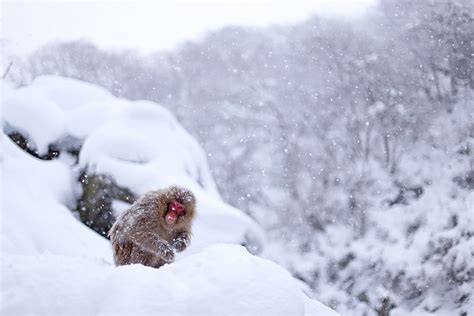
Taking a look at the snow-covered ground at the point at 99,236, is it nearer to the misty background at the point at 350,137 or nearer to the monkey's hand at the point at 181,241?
the monkey's hand at the point at 181,241

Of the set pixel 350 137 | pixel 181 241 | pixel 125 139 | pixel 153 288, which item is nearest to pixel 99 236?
pixel 125 139

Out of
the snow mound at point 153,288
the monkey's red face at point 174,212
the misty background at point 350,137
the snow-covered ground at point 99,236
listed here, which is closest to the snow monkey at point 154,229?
the monkey's red face at point 174,212

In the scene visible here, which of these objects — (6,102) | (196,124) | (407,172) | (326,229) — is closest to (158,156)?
(6,102)

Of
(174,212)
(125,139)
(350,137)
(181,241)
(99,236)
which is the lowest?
(99,236)

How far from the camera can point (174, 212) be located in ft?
7.47

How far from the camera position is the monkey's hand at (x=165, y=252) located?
2.18 m

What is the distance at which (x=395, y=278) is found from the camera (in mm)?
6684

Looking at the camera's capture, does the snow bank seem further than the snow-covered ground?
Yes

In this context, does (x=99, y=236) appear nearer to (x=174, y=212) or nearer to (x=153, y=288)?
(x=174, y=212)

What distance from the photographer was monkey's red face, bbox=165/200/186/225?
225cm

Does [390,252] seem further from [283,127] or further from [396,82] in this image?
[283,127]

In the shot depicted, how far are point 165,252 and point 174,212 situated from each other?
0.18 metres

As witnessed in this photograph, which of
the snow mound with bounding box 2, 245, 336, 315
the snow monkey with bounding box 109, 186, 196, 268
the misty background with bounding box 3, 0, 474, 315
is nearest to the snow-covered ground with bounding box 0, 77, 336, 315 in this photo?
the snow mound with bounding box 2, 245, 336, 315

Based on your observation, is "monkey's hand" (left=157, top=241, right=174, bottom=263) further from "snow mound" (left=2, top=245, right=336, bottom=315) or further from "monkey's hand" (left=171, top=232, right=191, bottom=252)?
"snow mound" (left=2, top=245, right=336, bottom=315)
